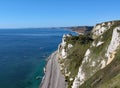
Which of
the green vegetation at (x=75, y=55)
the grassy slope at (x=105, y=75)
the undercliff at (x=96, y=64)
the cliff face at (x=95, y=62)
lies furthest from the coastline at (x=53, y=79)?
the grassy slope at (x=105, y=75)

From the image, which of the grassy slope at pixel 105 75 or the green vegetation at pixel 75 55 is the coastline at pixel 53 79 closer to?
the green vegetation at pixel 75 55

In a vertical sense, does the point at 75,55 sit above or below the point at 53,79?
above

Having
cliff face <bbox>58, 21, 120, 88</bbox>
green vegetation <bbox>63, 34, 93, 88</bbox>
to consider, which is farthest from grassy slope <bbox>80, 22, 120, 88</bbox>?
green vegetation <bbox>63, 34, 93, 88</bbox>

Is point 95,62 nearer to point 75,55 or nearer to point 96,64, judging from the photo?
point 96,64

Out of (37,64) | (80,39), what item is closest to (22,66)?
(37,64)

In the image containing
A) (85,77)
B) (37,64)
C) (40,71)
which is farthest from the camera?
(37,64)

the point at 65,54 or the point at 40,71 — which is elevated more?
the point at 65,54

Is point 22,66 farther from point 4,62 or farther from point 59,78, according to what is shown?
point 59,78

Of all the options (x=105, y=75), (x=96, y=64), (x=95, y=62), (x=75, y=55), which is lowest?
(x=75, y=55)

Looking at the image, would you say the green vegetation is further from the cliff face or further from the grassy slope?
the grassy slope

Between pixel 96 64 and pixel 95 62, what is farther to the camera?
pixel 95 62

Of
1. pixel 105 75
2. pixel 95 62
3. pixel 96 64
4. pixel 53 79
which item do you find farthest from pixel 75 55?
pixel 105 75
